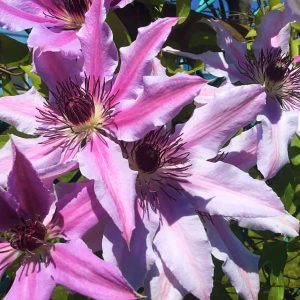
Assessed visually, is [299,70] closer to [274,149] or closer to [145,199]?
[274,149]

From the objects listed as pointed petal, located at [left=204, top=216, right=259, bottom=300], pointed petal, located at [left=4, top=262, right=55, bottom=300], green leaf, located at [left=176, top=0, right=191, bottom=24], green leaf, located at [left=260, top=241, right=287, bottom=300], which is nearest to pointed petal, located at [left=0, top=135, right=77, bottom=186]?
pointed petal, located at [left=4, top=262, right=55, bottom=300]

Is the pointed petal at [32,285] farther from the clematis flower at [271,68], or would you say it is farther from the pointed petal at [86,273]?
the clematis flower at [271,68]

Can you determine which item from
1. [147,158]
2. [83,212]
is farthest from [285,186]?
[83,212]

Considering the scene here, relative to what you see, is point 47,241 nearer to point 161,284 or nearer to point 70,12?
point 161,284

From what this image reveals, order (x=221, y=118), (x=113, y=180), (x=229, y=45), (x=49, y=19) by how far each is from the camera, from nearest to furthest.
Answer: (x=113, y=180) → (x=221, y=118) → (x=49, y=19) → (x=229, y=45)

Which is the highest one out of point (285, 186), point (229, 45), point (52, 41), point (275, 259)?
point (52, 41)

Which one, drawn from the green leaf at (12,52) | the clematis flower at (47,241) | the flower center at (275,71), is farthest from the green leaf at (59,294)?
the flower center at (275,71)

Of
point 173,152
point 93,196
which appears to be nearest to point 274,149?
point 173,152
